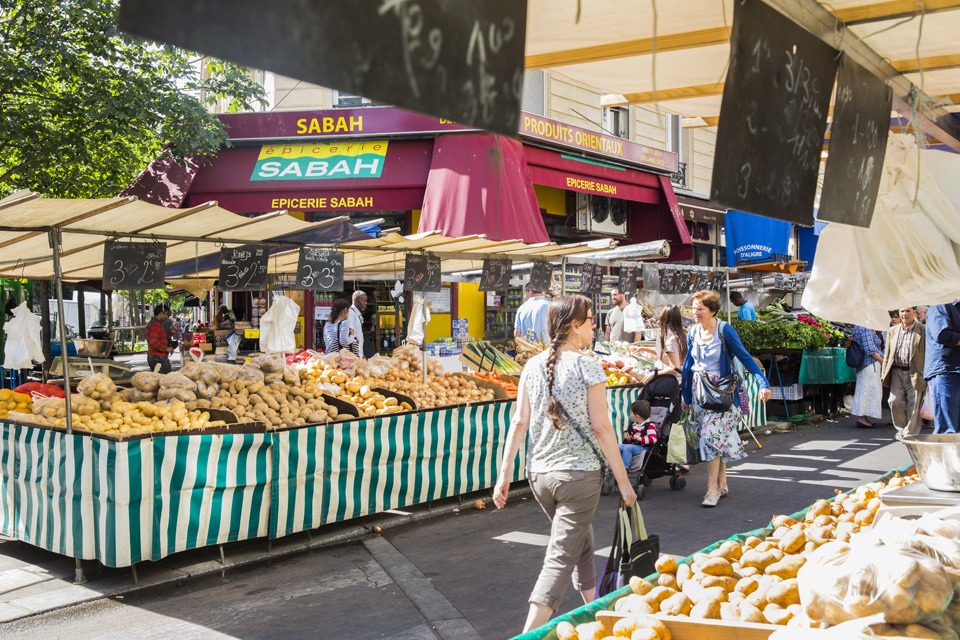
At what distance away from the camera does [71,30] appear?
1082 cm

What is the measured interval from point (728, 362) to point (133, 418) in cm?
543


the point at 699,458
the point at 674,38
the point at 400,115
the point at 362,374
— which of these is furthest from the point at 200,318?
the point at 674,38

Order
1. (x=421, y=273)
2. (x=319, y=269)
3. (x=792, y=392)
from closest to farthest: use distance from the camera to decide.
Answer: (x=319, y=269), (x=421, y=273), (x=792, y=392)

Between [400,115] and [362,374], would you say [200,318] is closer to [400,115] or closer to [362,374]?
[400,115]

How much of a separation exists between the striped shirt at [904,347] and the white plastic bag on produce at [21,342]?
11082 mm

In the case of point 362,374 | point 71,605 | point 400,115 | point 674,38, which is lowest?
point 71,605

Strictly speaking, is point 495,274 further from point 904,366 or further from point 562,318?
point 904,366

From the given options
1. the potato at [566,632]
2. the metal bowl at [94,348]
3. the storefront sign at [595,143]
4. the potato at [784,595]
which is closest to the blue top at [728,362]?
the potato at [784,595]

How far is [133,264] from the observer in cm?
634

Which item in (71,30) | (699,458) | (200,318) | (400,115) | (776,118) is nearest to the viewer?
(776,118)

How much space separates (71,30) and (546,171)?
9.25 metres

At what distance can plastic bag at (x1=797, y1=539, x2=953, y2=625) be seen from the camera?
197 cm

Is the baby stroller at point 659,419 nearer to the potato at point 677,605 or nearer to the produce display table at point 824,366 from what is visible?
the potato at point 677,605

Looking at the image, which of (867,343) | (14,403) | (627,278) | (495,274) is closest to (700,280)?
(627,278)
